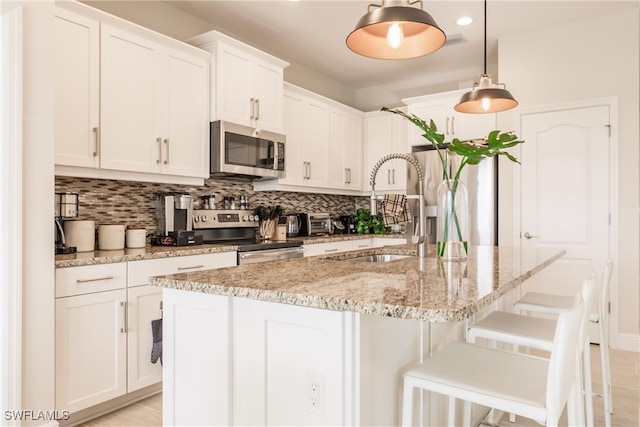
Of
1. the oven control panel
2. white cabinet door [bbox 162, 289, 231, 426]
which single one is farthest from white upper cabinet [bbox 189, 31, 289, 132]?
white cabinet door [bbox 162, 289, 231, 426]

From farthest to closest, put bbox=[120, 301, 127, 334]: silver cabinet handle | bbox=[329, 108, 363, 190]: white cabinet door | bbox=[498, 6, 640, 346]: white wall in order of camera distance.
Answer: bbox=[329, 108, 363, 190]: white cabinet door, bbox=[498, 6, 640, 346]: white wall, bbox=[120, 301, 127, 334]: silver cabinet handle

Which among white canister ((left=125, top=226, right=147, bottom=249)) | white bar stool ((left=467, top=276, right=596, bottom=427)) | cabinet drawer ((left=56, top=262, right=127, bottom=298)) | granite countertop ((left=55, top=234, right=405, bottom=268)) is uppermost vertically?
white canister ((left=125, top=226, right=147, bottom=249))

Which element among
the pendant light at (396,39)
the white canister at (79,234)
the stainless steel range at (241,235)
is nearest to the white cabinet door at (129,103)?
the white canister at (79,234)

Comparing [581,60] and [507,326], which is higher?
[581,60]

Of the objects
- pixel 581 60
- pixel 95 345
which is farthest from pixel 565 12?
pixel 95 345

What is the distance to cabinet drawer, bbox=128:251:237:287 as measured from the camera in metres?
2.56

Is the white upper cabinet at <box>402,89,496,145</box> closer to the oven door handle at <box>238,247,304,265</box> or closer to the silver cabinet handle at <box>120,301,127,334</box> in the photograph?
the oven door handle at <box>238,247,304,265</box>

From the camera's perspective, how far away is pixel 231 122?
140 inches

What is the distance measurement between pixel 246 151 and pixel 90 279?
66.9 inches

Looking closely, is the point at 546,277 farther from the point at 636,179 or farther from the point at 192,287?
the point at 192,287

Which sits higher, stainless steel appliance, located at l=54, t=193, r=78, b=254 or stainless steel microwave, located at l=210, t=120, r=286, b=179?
stainless steel microwave, located at l=210, t=120, r=286, b=179

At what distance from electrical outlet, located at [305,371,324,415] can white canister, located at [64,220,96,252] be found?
2.05 m

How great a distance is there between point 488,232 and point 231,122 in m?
2.60

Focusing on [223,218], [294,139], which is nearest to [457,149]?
[223,218]
